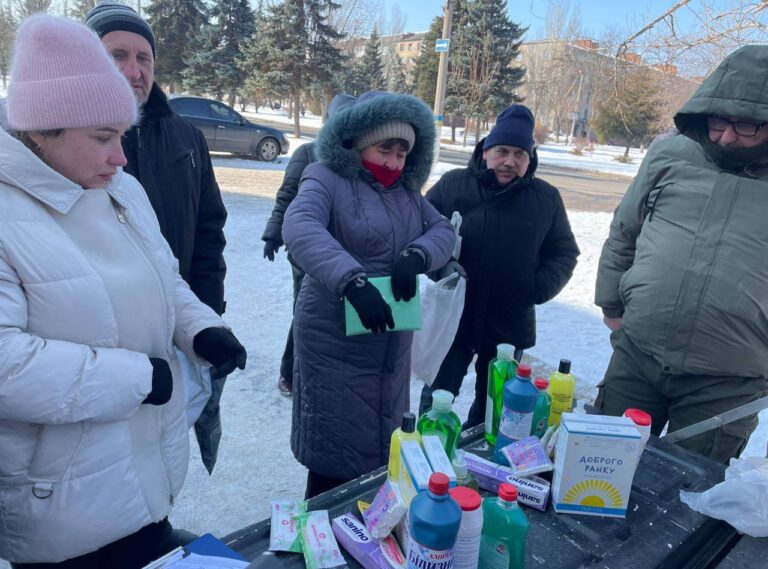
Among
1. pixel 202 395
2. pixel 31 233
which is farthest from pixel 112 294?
pixel 202 395

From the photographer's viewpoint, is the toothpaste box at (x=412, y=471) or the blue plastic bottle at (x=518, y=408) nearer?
the toothpaste box at (x=412, y=471)

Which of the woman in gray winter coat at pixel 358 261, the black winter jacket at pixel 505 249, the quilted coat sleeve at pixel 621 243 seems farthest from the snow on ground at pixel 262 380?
the quilted coat sleeve at pixel 621 243

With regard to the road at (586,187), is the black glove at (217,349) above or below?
above

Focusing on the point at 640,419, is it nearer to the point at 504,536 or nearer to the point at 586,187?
the point at 504,536

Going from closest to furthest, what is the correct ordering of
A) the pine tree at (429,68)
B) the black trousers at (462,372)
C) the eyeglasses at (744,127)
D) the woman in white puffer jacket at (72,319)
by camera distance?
1. the woman in white puffer jacket at (72,319)
2. the eyeglasses at (744,127)
3. the black trousers at (462,372)
4. the pine tree at (429,68)

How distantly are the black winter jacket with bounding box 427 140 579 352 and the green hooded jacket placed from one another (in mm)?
599

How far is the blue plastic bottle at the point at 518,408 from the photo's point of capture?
1.70 m

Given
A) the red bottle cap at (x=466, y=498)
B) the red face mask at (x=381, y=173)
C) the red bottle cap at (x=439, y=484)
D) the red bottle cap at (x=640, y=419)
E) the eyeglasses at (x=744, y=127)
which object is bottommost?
the red bottle cap at (x=640, y=419)

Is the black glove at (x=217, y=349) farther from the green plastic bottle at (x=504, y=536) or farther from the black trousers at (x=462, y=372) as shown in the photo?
the black trousers at (x=462, y=372)

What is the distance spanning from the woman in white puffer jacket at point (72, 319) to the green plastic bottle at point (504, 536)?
893mm

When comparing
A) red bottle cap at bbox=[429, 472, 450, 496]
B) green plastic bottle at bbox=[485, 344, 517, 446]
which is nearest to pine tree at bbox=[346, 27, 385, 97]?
green plastic bottle at bbox=[485, 344, 517, 446]

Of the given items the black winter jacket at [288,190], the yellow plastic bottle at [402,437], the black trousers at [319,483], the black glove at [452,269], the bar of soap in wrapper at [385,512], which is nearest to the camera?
the bar of soap in wrapper at [385,512]

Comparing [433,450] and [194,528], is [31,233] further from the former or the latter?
[194,528]

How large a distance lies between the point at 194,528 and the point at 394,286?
1.50 m
